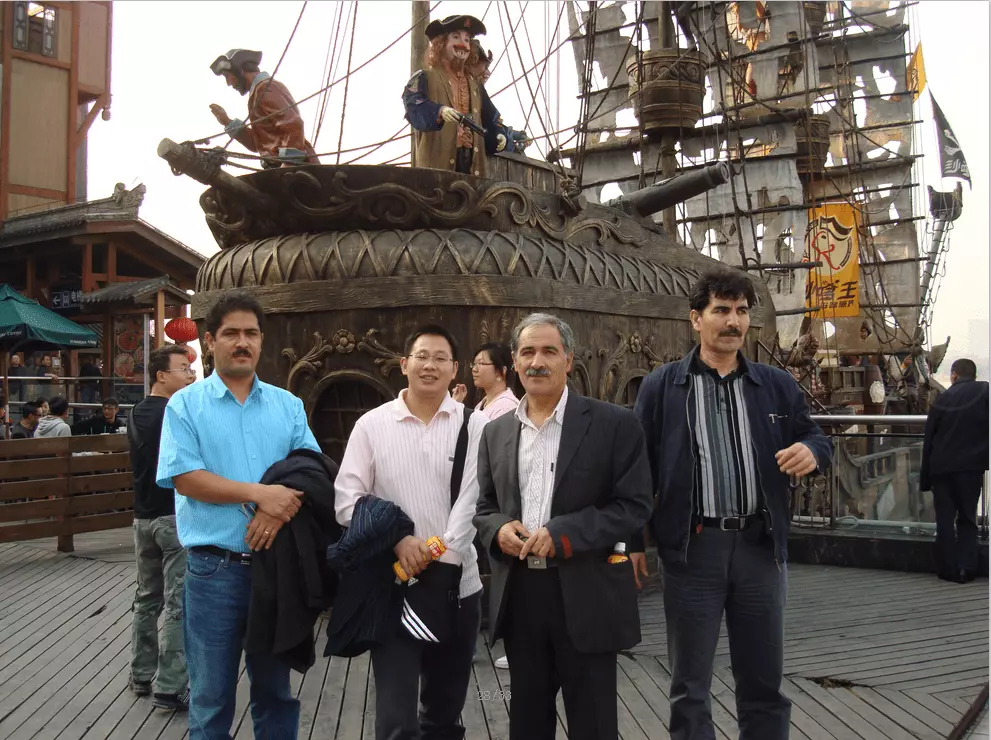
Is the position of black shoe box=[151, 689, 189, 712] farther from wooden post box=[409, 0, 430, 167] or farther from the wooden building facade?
the wooden building facade

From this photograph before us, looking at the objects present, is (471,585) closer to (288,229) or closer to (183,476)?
(183,476)

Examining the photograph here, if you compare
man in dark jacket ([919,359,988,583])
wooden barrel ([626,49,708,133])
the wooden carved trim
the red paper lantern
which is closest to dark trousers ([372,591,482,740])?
the wooden carved trim

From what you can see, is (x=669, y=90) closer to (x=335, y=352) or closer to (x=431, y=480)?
(x=335, y=352)

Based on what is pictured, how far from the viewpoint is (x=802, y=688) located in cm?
452

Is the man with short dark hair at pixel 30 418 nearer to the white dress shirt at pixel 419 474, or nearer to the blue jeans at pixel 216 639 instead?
the blue jeans at pixel 216 639

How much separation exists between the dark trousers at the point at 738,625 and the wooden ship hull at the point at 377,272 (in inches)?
105

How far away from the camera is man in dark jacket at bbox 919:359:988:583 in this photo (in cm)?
696

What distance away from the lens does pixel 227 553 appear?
3.04 m

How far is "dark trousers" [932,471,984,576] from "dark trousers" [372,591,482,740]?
520 cm

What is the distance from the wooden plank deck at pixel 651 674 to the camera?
160 inches

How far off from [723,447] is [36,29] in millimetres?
19611

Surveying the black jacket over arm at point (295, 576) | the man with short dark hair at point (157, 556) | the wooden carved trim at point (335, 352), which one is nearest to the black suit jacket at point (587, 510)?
the black jacket over arm at point (295, 576)

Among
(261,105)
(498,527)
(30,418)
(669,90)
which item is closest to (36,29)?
(30,418)

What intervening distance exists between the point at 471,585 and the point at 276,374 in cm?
309
